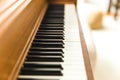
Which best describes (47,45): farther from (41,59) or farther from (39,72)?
(39,72)

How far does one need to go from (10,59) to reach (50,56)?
253mm

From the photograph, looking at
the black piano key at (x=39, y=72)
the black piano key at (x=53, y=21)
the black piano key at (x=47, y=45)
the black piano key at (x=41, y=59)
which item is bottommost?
the black piano key at (x=39, y=72)

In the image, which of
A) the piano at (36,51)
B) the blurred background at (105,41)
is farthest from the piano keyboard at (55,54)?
the blurred background at (105,41)

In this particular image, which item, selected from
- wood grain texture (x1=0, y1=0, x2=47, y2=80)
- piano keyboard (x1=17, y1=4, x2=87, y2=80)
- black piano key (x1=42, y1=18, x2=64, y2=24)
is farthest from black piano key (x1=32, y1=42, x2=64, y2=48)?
black piano key (x1=42, y1=18, x2=64, y2=24)

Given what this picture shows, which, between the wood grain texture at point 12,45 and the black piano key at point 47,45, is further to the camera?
the black piano key at point 47,45

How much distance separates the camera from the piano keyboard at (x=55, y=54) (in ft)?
2.46

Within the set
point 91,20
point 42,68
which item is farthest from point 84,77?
point 91,20

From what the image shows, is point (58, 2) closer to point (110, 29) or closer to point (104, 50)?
point (104, 50)

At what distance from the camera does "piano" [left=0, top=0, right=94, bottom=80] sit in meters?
0.66

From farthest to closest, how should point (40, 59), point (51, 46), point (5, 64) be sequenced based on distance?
1. point (51, 46)
2. point (40, 59)
3. point (5, 64)

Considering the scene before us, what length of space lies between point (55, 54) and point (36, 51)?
0.28ft

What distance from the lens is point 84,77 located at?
29.0 inches

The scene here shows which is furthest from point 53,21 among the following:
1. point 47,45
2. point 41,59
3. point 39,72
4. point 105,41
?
point 105,41

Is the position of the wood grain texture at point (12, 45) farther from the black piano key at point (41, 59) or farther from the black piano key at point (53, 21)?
the black piano key at point (53, 21)
